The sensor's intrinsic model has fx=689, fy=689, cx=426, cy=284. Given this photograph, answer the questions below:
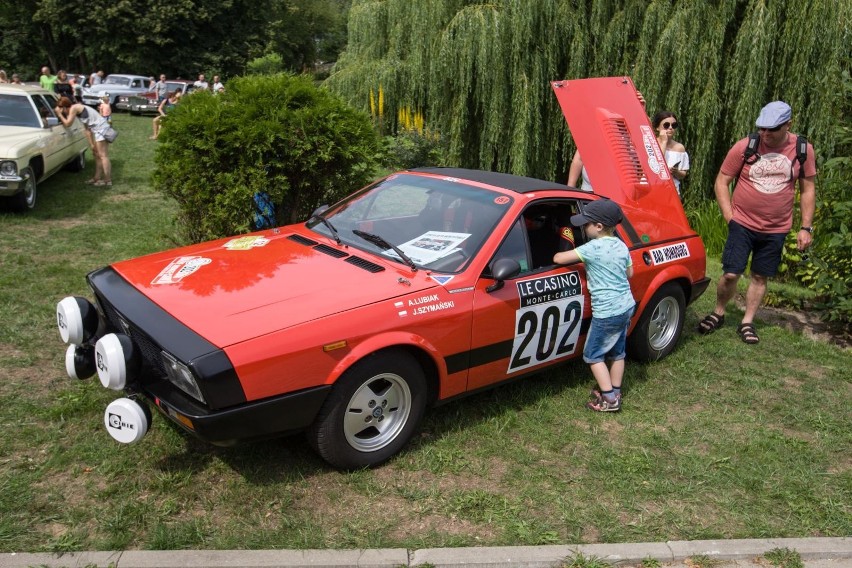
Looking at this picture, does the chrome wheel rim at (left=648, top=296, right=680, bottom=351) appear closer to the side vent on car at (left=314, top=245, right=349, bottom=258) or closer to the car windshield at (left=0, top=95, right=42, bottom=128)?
the side vent on car at (left=314, top=245, right=349, bottom=258)

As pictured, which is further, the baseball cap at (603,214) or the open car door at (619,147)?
the open car door at (619,147)

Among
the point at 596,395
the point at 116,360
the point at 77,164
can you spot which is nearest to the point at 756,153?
the point at 596,395

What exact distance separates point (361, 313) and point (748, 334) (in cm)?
425

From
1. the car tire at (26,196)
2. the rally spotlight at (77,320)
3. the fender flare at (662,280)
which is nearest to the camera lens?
the rally spotlight at (77,320)

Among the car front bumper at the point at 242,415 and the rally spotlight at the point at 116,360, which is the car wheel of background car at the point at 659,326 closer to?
the car front bumper at the point at 242,415

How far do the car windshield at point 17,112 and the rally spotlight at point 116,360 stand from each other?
8.38 meters

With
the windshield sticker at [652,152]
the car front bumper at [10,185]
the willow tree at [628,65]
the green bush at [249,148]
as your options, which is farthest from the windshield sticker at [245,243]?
the car front bumper at [10,185]

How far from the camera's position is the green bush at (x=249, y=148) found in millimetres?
6230

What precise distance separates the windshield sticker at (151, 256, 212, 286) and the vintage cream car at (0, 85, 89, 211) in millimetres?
5842

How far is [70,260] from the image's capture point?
7.46 meters

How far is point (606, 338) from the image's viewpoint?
15.1ft

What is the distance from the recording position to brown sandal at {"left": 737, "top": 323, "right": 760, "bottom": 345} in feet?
20.6

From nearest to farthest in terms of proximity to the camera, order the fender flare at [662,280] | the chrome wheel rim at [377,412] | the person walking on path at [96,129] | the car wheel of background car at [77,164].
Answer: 1. the chrome wheel rim at [377,412]
2. the fender flare at [662,280]
3. the person walking on path at [96,129]
4. the car wheel of background car at [77,164]

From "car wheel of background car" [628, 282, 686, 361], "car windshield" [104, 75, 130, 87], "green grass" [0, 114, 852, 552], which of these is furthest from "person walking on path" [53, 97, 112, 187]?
"car windshield" [104, 75, 130, 87]
